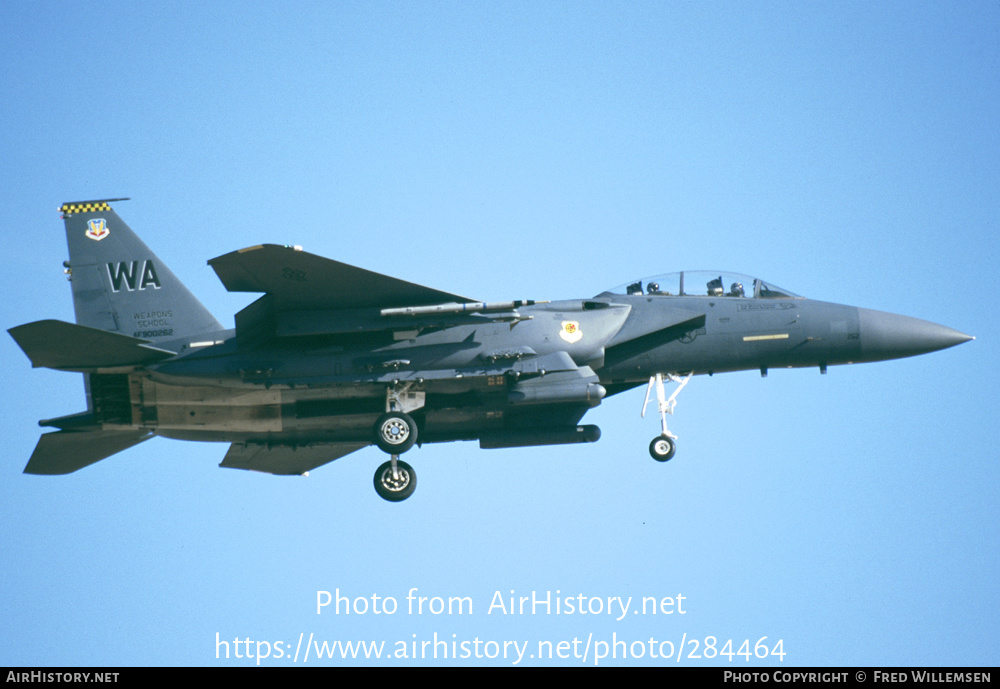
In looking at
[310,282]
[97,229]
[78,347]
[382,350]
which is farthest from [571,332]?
[97,229]

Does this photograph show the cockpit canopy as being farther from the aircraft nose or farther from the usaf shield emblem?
the usaf shield emblem

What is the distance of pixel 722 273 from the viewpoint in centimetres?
1883

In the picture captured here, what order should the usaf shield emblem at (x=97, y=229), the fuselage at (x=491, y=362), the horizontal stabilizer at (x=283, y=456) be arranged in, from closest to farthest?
the fuselage at (x=491, y=362), the usaf shield emblem at (x=97, y=229), the horizontal stabilizer at (x=283, y=456)

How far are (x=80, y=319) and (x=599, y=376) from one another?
796 cm

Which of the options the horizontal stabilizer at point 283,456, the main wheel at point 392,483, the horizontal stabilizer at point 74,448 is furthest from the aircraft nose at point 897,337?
the horizontal stabilizer at point 74,448

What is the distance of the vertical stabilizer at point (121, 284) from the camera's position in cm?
1795

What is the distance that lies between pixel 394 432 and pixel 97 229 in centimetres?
559

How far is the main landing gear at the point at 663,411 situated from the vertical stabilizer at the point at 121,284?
6.82 metres

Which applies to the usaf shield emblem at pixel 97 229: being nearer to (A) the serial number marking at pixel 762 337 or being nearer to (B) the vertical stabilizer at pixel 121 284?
(B) the vertical stabilizer at pixel 121 284

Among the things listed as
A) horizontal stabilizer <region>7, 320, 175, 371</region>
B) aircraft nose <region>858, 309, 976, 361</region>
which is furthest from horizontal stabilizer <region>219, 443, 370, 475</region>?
aircraft nose <region>858, 309, 976, 361</region>

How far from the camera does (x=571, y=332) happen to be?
17.7 metres

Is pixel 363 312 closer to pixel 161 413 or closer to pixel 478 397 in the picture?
pixel 478 397

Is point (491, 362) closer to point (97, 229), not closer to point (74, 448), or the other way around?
point (97, 229)
